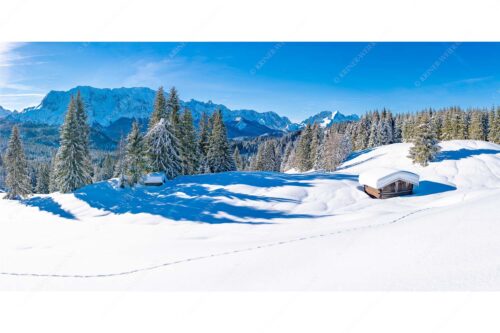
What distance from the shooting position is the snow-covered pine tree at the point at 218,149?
142ft

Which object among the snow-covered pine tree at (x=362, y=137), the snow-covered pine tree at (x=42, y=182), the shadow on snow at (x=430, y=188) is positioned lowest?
the snow-covered pine tree at (x=42, y=182)

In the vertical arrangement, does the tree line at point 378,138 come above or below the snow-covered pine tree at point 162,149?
above

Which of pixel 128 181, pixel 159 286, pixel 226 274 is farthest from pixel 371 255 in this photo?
pixel 128 181

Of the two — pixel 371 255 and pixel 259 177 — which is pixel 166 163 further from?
pixel 371 255

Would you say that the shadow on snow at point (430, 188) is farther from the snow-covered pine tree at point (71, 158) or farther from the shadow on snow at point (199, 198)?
the snow-covered pine tree at point (71, 158)

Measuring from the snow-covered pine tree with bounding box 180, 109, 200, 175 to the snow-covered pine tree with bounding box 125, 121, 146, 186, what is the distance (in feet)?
23.5

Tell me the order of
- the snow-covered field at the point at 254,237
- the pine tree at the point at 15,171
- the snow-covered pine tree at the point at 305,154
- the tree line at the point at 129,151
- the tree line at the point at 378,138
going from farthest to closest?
the snow-covered pine tree at the point at 305,154, the tree line at the point at 378,138, the pine tree at the point at 15,171, the tree line at the point at 129,151, the snow-covered field at the point at 254,237

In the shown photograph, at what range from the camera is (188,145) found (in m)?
40.9

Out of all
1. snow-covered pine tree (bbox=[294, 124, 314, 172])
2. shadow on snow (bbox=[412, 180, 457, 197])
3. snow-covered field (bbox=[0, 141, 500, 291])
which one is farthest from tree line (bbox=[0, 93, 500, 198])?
shadow on snow (bbox=[412, 180, 457, 197])

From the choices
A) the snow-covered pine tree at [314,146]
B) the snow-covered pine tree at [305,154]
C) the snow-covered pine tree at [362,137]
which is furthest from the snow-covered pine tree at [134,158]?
the snow-covered pine tree at [362,137]

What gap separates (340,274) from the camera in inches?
201

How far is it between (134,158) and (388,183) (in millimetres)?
27497

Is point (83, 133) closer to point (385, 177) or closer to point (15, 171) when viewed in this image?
→ point (15, 171)

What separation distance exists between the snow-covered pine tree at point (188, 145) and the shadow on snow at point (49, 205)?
50.9 feet
